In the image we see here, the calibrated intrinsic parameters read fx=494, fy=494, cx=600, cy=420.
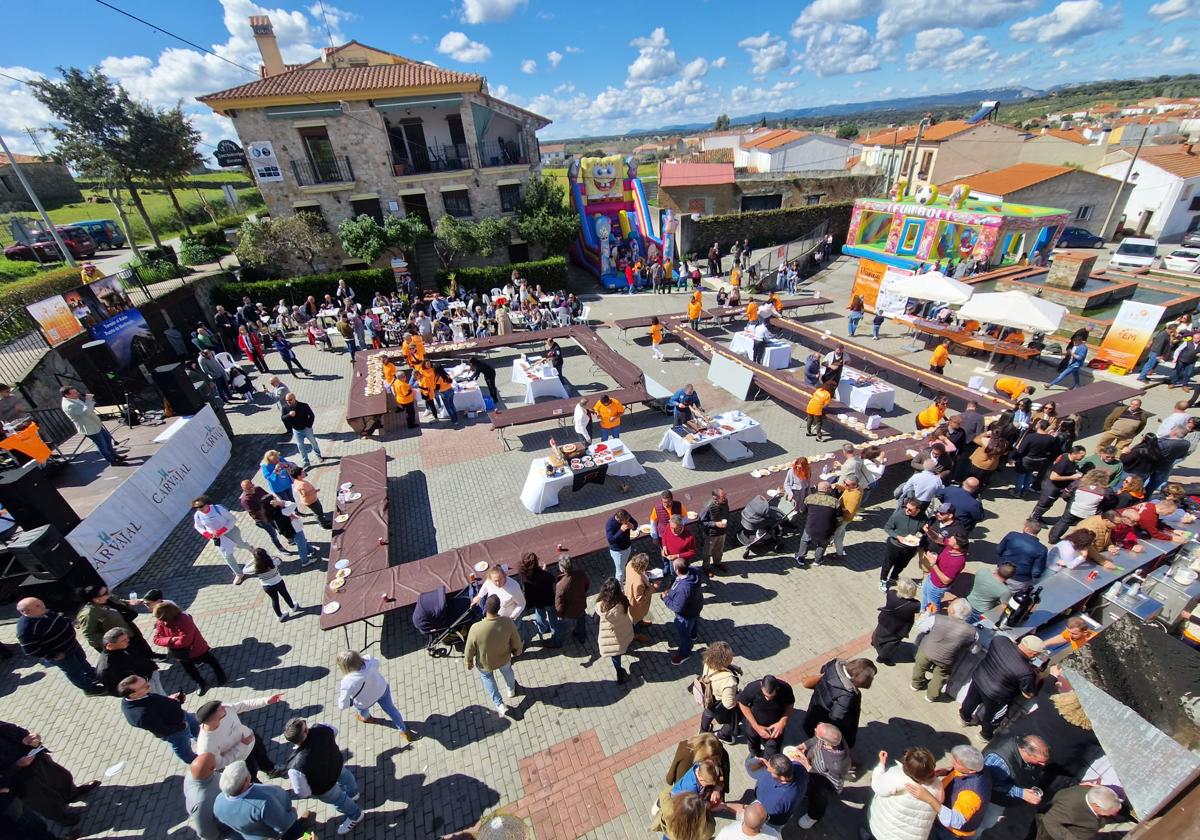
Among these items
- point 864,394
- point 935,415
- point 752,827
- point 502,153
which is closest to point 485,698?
point 752,827

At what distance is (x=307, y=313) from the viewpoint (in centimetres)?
2014

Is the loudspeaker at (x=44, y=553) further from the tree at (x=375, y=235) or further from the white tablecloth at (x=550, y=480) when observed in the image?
the tree at (x=375, y=235)

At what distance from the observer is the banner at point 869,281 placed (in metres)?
19.7

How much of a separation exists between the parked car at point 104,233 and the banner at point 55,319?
19868 millimetres

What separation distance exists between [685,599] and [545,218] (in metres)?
22.6

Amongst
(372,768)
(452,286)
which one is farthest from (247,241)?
(372,768)

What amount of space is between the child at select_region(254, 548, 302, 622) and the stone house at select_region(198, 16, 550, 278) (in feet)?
68.2

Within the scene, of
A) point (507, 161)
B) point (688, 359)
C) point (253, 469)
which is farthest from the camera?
point (507, 161)

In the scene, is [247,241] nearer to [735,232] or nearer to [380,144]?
[380,144]

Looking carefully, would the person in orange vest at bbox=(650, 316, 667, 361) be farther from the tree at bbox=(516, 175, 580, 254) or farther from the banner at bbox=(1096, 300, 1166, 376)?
the banner at bbox=(1096, 300, 1166, 376)

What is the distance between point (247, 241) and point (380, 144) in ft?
23.4

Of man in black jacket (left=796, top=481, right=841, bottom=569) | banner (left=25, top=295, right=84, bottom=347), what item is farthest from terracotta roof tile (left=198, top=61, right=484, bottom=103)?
man in black jacket (left=796, top=481, right=841, bottom=569)

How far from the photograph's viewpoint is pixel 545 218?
24.5 meters

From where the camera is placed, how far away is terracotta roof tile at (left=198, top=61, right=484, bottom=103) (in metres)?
20.8
